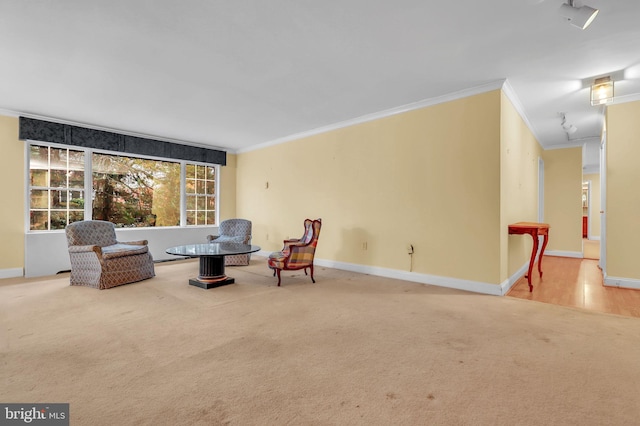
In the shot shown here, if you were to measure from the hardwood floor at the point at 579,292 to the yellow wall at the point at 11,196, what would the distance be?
23.9ft

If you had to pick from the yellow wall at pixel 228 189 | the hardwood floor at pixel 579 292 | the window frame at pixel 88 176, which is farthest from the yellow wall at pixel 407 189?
the window frame at pixel 88 176

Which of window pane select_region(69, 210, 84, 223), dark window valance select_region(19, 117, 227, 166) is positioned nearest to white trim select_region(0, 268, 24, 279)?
window pane select_region(69, 210, 84, 223)

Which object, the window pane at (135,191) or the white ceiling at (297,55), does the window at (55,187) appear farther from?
the white ceiling at (297,55)

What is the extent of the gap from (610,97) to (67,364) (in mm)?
5779

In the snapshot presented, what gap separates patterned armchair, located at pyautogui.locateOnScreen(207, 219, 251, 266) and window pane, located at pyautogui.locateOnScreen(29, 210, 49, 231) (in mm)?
2618

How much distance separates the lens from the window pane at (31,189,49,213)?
5031 mm

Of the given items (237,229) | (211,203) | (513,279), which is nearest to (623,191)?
(513,279)

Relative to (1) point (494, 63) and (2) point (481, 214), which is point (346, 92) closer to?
(1) point (494, 63)

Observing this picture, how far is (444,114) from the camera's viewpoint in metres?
4.17

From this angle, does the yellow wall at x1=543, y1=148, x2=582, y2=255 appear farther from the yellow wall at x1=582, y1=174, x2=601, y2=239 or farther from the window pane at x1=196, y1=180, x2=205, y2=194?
the window pane at x1=196, y1=180, x2=205, y2=194

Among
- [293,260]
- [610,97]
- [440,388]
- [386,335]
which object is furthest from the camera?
[293,260]

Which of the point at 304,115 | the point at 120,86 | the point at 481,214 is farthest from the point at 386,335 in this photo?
the point at 120,86

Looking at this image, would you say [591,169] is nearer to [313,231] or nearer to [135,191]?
[313,231]

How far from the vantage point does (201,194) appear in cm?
722
